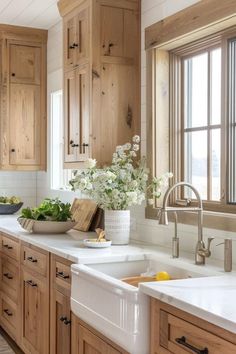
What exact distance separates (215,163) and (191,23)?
0.79 meters

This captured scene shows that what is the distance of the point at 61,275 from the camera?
302 cm

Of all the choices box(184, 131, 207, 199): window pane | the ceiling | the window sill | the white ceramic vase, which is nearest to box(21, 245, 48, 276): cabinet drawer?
the white ceramic vase

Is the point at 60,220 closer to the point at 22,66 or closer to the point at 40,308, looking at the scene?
the point at 40,308

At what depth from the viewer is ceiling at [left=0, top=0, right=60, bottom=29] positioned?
430 centimetres

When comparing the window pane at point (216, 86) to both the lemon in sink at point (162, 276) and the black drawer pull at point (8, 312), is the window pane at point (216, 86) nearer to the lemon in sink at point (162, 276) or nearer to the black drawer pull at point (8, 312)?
the lemon in sink at point (162, 276)

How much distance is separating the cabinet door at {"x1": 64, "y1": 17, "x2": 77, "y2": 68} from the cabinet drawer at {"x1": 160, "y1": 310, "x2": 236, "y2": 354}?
7.36 feet

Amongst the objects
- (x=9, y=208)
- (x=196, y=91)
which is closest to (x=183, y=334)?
(x=196, y=91)

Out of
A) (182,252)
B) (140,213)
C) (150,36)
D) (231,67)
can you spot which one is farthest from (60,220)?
(231,67)

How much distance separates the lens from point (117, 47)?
3.46 m

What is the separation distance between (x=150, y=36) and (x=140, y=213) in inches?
45.5

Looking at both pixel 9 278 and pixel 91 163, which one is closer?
pixel 91 163

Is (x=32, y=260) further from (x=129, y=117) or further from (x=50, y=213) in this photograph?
(x=129, y=117)

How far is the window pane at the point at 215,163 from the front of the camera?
9.64ft

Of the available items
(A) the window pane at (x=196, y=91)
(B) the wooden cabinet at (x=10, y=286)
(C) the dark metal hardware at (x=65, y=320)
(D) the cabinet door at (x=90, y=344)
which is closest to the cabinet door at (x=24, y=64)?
(B) the wooden cabinet at (x=10, y=286)
